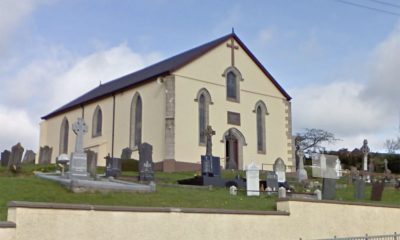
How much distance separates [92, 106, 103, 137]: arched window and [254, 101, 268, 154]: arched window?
12.0m

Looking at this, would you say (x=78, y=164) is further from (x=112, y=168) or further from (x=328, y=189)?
(x=328, y=189)

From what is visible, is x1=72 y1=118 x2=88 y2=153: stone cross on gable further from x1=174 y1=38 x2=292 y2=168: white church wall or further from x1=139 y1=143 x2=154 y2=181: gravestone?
x1=174 y1=38 x2=292 y2=168: white church wall

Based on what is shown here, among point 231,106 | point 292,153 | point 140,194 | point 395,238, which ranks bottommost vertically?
point 395,238

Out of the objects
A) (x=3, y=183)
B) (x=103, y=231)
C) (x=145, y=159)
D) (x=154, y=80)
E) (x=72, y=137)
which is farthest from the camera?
(x=72, y=137)

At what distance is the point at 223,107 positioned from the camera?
3741 centimetres

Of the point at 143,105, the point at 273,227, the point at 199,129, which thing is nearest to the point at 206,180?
the point at 273,227

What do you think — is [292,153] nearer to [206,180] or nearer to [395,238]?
[206,180]

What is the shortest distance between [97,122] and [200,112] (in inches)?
400

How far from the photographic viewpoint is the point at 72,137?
4569 cm

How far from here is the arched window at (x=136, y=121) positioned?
1486 inches

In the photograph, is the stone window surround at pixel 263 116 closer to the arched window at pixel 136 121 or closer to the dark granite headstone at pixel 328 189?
the arched window at pixel 136 121

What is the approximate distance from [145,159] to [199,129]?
14.5 m

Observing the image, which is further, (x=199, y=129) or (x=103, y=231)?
(x=199, y=129)

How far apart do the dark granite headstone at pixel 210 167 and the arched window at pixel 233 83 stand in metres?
14.3
